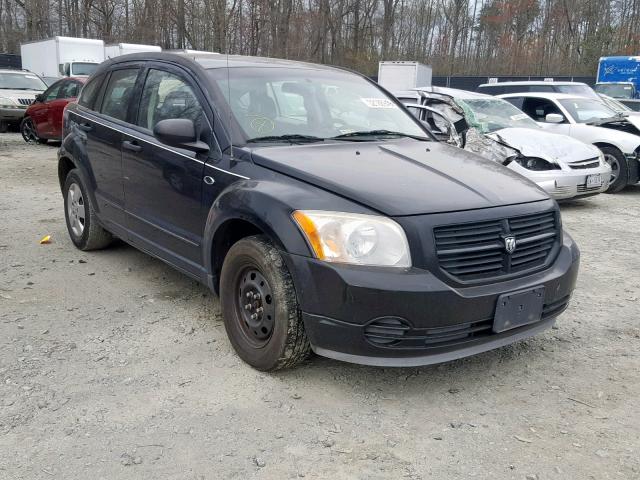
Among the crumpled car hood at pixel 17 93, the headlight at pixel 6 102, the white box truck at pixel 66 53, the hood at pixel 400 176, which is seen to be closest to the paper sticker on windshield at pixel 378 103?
the hood at pixel 400 176

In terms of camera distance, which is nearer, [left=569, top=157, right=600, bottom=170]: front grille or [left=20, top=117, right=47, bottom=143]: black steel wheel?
[left=569, top=157, right=600, bottom=170]: front grille

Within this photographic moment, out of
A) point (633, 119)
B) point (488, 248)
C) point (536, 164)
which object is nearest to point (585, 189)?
point (536, 164)

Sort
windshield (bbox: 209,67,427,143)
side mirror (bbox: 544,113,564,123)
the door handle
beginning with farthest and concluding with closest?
side mirror (bbox: 544,113,564,123) < the door handle < windshield (bbox: 209,67,427,143)

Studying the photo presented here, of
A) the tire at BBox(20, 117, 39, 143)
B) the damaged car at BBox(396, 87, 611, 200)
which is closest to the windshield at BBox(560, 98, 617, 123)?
the damaged car at BBox(396, 87, 611, 200)

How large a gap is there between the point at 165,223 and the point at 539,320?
2435mm

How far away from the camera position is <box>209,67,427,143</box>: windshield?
3713 mm

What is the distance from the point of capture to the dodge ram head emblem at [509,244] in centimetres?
299

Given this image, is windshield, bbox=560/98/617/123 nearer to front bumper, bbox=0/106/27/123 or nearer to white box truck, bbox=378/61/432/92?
front bumper, bbox=0/106/27/123

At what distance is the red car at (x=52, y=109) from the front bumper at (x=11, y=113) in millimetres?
1757

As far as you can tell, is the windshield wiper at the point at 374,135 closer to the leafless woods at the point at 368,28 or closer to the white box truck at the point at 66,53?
the white box truck at the point at 66,53

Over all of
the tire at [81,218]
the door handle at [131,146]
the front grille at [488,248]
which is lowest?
the tire at [81,218]

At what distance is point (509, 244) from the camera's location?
9.84ft

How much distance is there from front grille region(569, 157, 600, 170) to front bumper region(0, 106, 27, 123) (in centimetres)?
1370

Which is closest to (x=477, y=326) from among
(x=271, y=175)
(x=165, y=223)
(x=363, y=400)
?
(x=363, y=400)
